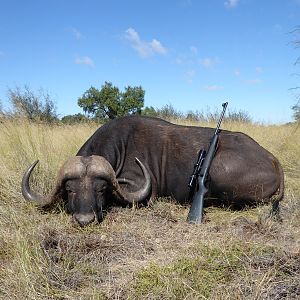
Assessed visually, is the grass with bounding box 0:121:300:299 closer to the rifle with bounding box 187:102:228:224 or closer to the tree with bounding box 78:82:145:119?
the rifle with bounding box 187:102:228:224

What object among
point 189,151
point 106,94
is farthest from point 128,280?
point 106,94

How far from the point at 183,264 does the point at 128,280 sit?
0.39 meters

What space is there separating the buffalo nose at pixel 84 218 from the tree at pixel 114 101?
26.9 metres

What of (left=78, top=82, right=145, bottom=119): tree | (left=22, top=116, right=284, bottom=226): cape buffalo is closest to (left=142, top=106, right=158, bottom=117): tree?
(left=78, top=82, right=145, bottom=119): tree

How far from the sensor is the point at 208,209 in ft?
15.7

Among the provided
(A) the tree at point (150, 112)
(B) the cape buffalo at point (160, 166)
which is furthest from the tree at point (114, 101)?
(B) the cape buffalo at point (160, 166)

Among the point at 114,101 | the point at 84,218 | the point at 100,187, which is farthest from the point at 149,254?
the point at 114,101

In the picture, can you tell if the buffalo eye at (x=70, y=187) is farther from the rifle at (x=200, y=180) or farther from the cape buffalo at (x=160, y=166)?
the rifle at (x=200, y=180)

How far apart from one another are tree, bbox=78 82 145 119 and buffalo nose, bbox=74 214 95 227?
26891mm

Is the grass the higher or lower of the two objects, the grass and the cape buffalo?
the lower

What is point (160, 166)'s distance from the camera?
203 inches

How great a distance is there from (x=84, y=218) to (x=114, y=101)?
2777cm

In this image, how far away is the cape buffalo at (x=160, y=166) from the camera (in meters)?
4.36

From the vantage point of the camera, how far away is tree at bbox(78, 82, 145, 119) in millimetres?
31078
